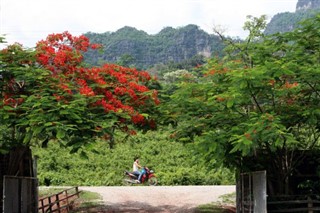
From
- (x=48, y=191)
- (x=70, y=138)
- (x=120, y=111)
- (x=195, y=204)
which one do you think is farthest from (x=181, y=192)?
(x=70, y=138)

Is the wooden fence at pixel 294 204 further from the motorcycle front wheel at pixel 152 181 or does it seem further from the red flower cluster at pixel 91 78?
the motorcycle front wheel at pixel 152 181

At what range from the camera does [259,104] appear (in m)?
12.6

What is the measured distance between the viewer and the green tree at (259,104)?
10562 mm

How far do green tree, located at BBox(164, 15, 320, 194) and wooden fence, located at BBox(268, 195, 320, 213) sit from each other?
437 millimetres

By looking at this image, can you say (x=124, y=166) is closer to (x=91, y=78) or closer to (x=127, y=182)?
(x=127, y=182)

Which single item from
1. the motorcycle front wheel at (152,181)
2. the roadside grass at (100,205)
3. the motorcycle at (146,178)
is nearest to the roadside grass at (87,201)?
the roadside grass at (100,205)

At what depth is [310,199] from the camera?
12812 millimetres

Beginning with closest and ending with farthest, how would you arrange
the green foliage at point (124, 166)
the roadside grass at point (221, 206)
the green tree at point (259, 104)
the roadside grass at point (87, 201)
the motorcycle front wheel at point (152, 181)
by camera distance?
the green tree at point (259, 104) → the roadside grass at point (221, 206) → the roadside grass at point (87, 201) → the motorcycle front wheel at point (152, 181) → the green foliage at point (124, 166)

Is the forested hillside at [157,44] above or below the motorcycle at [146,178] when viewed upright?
above

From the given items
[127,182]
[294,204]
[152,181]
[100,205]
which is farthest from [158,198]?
[294,204]

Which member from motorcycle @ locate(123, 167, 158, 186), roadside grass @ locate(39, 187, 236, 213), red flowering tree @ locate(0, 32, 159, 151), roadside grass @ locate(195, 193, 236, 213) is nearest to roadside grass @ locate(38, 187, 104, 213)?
roadside grass @ locate(39, 187, 236, 213)

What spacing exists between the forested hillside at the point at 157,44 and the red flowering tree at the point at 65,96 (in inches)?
3811

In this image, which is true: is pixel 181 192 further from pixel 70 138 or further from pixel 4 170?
pixel 70 138

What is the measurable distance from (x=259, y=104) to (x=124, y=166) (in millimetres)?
18539
